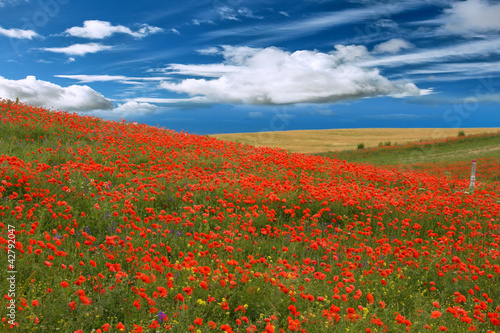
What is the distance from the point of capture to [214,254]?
15.7 ft

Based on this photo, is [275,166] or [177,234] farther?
[275,166]

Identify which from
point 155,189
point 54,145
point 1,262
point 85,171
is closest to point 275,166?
point 155,189

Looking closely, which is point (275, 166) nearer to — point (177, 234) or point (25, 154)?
point (177, 234)

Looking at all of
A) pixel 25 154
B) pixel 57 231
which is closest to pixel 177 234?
pixel 57 231

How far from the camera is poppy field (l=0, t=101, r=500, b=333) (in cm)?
356

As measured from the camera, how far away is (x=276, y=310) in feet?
12.8

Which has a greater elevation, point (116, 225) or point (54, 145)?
point (54, 145)

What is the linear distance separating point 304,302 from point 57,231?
386 cm

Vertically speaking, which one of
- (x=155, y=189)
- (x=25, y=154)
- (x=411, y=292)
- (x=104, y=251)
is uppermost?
(x=25, y=154)

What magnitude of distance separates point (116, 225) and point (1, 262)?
1.77 meters

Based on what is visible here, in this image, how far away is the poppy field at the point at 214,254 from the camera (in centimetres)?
356

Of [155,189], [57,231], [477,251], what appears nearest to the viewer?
[57,231]

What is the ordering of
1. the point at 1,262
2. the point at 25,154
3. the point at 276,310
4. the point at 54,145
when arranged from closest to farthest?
the point at 276,310 < the point at 1,262 < the point at 25,154 < the point at 54,145

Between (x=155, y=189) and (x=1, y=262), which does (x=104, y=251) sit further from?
(x=155, y=189)
